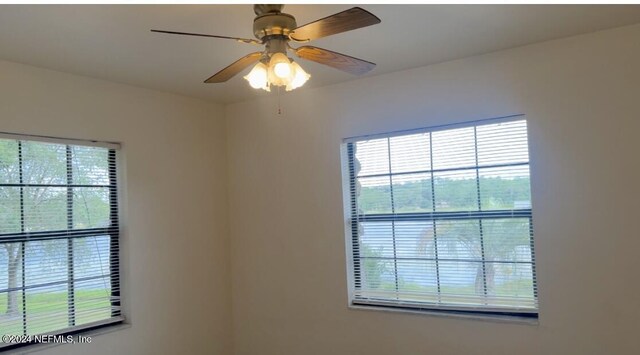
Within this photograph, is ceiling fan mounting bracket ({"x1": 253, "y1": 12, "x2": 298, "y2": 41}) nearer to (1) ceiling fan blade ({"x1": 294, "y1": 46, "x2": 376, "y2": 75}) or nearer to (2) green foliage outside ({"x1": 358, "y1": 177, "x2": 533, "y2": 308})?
(1) ceiling fan blade ({"x1": 294, "y1": 46, "x2": 376, "y2": 75})

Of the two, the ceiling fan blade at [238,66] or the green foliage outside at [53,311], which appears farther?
the green foliage outside at [53,311]

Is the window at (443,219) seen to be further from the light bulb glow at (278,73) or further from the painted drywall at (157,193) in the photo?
the light bulb glow at (278,73)

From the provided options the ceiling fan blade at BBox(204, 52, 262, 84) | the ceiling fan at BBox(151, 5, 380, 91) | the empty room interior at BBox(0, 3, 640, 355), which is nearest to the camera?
the ceiling fan at BBox(151, 5, 380, 91)

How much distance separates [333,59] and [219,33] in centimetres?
77

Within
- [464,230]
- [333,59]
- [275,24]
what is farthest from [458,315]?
[275,24]

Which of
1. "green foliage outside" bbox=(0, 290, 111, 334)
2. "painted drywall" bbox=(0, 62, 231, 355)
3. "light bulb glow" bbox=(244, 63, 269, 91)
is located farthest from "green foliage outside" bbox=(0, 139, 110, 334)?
"light bulb glow" bbox=(244, 63, 269, 91)

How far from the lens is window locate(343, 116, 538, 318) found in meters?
3.20

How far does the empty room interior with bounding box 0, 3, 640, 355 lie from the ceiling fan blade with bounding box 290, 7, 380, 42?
0.09 ft

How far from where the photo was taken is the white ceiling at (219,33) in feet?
7.86

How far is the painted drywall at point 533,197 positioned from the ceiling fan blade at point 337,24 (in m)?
1.61

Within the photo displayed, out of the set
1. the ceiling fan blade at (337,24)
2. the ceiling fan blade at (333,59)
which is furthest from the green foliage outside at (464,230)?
the ceiling fan blade at (337,24)

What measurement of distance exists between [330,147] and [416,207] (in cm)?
80

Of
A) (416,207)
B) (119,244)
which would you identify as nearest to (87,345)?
(119,244)

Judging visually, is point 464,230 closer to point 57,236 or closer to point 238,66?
point 238,66
